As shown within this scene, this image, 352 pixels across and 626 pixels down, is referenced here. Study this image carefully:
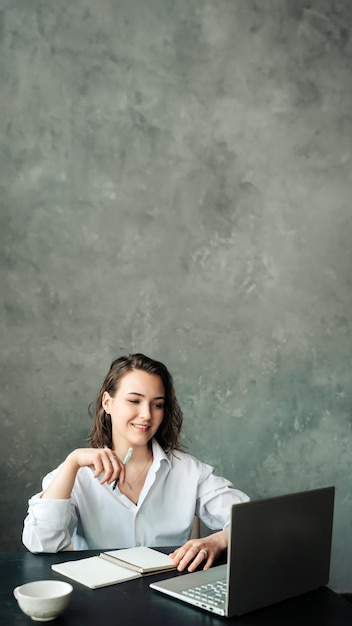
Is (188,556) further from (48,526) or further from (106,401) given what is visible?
(106,401)

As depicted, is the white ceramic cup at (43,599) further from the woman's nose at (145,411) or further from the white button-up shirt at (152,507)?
the woman's nose at (145,411)

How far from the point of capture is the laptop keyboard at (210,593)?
1.57 metres

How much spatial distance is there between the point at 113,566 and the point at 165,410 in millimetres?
731

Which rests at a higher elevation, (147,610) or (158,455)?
→ (158,455)

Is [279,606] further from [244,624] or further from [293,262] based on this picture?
[293,262]

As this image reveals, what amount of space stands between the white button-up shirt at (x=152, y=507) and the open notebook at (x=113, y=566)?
25 centimetres

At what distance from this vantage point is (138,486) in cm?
229

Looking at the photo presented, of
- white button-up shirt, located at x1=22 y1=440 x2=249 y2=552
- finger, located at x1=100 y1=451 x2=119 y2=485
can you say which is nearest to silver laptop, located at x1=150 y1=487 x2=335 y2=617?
finger, located at x1=100 y1=451 x2=119 y2=485

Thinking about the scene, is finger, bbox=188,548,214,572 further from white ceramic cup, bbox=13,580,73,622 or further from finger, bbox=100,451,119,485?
white ceramic cup, bbox=13,580,73,622

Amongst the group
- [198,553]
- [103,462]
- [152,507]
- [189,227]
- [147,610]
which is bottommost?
[147,610]

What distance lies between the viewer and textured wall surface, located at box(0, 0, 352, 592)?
3.44m

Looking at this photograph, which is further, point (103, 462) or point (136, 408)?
point (136, 408)

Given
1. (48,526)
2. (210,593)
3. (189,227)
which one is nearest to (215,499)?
(48,526)

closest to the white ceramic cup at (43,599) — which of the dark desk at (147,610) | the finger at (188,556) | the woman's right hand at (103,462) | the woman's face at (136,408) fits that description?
the dark desk at (147,610)
